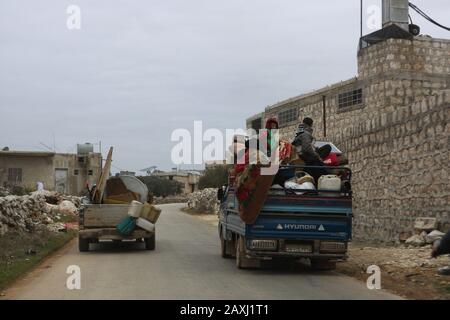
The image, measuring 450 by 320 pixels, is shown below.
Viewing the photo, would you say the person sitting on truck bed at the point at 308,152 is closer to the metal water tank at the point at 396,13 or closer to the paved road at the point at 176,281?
the paved road at the point at 176,281

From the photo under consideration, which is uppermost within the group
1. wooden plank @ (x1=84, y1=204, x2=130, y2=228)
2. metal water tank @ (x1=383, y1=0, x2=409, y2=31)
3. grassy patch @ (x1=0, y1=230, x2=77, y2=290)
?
metal water tank @ (x1=383, y1=0, x2=409, y2=31)

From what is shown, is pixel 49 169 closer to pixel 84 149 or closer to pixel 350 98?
pixel 84 149

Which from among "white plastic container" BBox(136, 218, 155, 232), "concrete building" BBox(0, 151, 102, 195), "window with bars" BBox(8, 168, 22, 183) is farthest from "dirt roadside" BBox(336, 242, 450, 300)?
"window with bars" BBox(8, 168, 22, 183)

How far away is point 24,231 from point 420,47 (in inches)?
613

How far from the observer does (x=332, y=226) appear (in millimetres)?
11531

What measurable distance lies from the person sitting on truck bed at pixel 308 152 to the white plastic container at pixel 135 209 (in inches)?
229

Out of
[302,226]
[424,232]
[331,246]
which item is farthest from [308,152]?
[424,232]

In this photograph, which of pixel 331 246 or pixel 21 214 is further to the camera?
pixel 21 214

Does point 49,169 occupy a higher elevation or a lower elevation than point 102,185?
higher

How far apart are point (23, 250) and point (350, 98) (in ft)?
47.5

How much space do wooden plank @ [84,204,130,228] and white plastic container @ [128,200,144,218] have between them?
17 centimetres

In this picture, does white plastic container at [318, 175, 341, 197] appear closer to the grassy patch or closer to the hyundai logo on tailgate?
the hyundai logo on tailgate

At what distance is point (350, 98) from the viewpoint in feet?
80.7

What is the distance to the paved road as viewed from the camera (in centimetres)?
936
